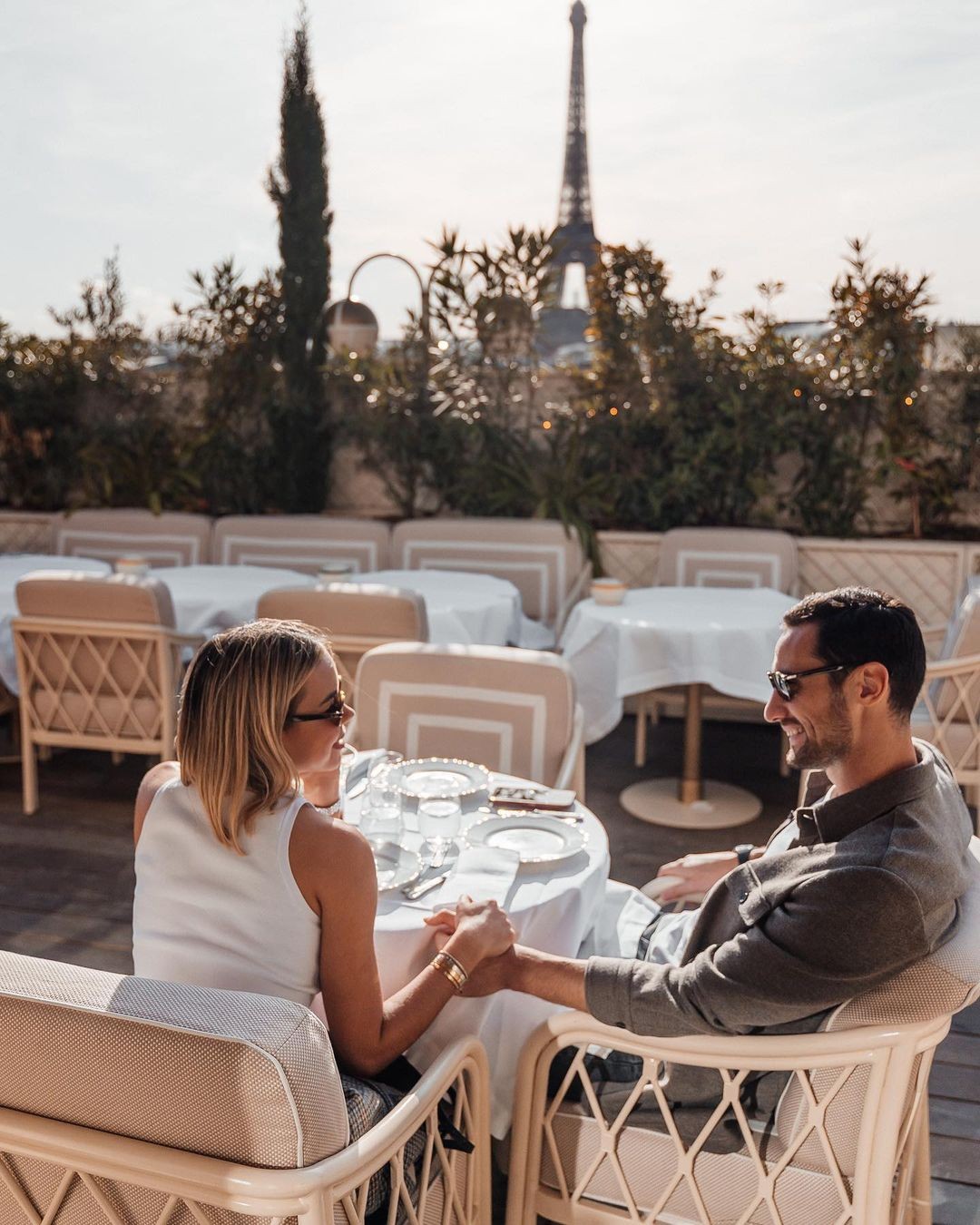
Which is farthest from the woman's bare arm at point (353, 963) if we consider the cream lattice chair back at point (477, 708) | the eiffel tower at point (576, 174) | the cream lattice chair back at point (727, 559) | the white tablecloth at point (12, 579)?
the eiffel tower at point (576, 174)

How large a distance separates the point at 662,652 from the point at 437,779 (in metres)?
1.91

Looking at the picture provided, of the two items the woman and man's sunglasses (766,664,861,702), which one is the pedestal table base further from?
the woman

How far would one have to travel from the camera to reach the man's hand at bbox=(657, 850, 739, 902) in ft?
7.19

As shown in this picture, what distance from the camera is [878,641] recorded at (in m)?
1.50

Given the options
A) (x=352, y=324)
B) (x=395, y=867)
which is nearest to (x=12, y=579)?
(x=352, y=324)

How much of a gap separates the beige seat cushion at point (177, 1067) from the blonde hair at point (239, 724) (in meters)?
0.37

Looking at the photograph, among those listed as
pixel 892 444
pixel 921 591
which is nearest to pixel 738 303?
pixel 892 444

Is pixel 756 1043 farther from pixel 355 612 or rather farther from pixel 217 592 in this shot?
pixel 217 592

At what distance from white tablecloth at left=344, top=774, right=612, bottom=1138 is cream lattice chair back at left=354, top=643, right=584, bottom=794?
781 millimetres

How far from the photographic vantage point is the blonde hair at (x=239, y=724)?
1.44 metres

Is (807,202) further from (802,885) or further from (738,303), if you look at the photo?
(802,885)

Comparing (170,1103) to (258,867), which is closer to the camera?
(170,1103)

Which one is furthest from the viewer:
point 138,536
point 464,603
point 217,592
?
point 138,536

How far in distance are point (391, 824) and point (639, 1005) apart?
2.41 feet
